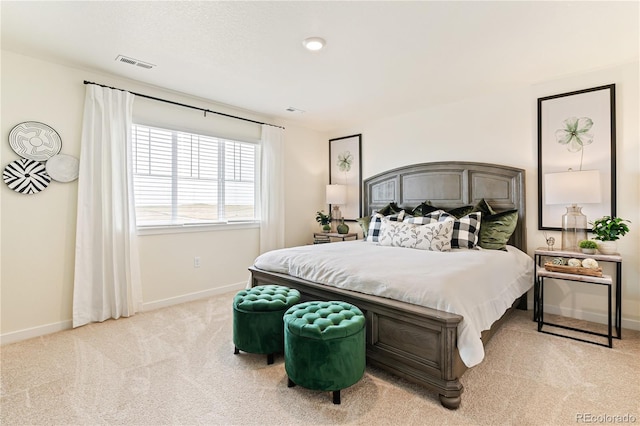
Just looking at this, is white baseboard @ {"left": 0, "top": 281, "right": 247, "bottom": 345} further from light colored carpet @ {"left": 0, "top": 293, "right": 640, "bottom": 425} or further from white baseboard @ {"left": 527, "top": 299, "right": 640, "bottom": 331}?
white baseboard @ {"left": 527, "top": 299, "right": 640, "bottom": 331}

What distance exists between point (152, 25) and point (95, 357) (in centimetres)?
256

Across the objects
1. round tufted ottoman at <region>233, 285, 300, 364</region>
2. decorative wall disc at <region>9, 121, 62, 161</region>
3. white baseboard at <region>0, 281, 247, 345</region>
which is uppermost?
decorative wall disc at <region>9, 121, 62, 161</region>

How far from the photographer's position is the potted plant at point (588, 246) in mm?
2951

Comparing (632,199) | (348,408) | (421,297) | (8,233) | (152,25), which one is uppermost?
(152,25)

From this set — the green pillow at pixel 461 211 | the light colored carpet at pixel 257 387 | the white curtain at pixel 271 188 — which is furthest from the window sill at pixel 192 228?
the green pillow at pixel 461 211

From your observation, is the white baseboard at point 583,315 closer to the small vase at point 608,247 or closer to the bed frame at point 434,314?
the bed frame at point 434,314

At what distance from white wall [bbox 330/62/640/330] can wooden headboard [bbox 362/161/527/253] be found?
0.11m

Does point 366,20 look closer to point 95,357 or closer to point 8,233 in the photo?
point 95,357

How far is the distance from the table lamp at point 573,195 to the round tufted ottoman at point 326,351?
2382 mm

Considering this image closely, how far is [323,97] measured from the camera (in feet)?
13.0

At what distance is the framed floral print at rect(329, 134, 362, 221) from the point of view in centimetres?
524

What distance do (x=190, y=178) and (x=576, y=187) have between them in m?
→ 4.14

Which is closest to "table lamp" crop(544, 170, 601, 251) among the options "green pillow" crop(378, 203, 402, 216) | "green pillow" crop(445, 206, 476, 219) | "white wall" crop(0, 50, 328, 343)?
"green pillow" crop(445, 206, 476, 219)

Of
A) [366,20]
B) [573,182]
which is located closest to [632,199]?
[573,182]
